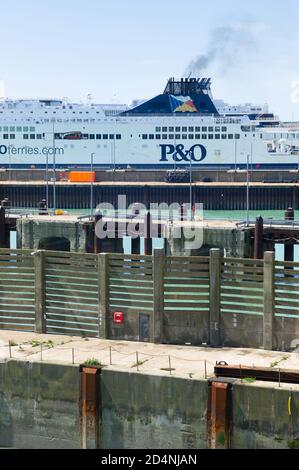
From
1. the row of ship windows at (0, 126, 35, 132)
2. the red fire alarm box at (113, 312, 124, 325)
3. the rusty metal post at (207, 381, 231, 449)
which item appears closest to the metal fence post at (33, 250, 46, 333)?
the red fire alarm box at (113, 312, 124, 325)

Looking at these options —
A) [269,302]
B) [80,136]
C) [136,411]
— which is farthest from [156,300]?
→ [80,136]

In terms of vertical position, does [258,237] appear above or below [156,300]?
above

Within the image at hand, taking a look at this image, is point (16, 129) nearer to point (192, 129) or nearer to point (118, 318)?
point (192, 129)

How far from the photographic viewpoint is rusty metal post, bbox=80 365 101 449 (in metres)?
20.5

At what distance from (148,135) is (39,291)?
93.0 metres

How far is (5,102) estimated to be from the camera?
4818 inches

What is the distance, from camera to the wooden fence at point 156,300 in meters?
23.5

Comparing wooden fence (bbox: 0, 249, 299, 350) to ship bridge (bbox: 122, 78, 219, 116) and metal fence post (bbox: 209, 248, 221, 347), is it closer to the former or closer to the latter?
metal fence post (bbox: 209, 248, 221, 347)

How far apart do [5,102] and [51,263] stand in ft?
327

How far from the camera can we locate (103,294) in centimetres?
2492

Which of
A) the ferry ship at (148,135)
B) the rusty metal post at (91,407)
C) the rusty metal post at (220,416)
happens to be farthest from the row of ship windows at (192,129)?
the rusty metal post at (220,416)
